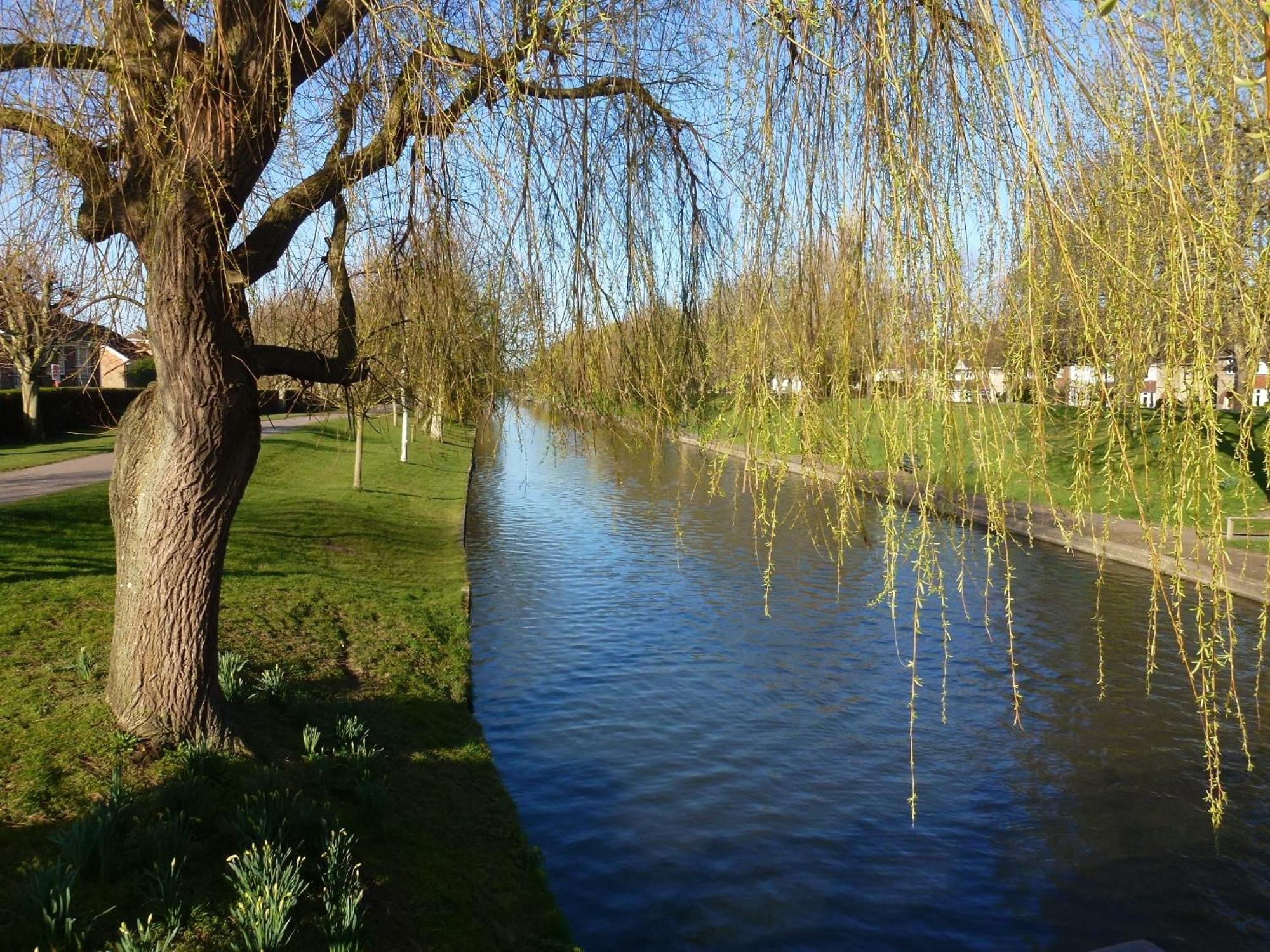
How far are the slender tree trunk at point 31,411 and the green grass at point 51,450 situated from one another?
0.34 m

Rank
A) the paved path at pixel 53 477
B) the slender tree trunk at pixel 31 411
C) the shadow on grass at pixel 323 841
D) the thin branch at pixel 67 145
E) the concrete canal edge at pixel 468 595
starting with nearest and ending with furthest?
1. the shadow on grass at pixel 323 841
2. the thin branch at pixel 67 145
3. the concrete canal edge at pixel 468 595
4. the paved path at pixel 53 477
5. the slender tree trunk at pixel 31 411

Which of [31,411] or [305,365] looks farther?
[31,411]

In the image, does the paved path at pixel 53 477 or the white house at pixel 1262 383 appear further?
the paved path at pixel 53 477

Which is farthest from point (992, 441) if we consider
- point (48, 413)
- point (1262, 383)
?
point (48, 413)

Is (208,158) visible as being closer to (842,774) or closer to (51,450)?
(842,774)

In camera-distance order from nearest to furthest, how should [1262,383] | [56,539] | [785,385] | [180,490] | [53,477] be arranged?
[785,385], [1262,383], [180,490], [56,539], [53,477]

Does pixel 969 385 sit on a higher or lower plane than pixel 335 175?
lower

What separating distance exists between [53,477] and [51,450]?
645cm

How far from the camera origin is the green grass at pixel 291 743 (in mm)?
4598

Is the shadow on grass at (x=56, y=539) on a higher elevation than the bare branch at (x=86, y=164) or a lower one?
lower

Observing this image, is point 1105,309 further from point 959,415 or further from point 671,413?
point 671,413

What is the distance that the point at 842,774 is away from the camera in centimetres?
816

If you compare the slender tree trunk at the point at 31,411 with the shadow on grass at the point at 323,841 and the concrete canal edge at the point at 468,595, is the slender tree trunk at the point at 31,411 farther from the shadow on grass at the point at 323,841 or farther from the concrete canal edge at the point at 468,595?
the shadow on grass at the point at 323,841

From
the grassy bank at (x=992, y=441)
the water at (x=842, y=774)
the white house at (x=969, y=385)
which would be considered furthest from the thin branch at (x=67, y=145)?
the white house at (x=969, y=385)
